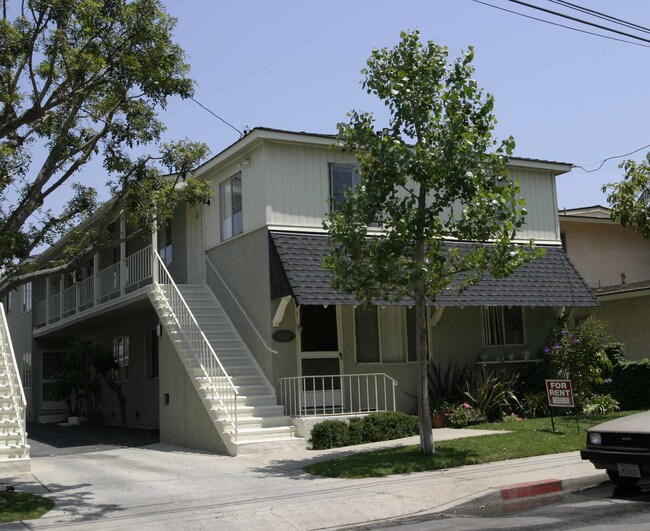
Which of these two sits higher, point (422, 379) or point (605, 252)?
point (605, 252)

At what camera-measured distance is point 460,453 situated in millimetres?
12258

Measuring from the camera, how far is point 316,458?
13031 millimetres

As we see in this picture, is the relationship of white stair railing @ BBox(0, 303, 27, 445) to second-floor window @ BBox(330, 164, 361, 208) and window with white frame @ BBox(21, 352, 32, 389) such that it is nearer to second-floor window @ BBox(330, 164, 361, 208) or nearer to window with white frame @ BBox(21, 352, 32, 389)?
second-floor window @ BBox(330, 164, 361, 208)

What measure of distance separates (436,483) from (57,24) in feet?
27.3

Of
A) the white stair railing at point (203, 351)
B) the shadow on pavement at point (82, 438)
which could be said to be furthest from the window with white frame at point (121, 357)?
the white stair railing at point (203, 351)

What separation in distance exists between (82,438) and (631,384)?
1342 centimetres

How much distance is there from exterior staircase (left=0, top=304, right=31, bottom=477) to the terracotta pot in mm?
7936

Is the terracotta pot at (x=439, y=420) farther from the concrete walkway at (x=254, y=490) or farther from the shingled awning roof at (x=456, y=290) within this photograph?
the concrete walkway at (x=254, y=490)

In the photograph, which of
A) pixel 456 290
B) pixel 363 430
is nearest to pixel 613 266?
pixel 456 290

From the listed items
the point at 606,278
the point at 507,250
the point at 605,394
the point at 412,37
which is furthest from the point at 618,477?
the point at 606,278

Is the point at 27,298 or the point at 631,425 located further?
the point at 27,298

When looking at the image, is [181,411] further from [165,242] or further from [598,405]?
[598,405]

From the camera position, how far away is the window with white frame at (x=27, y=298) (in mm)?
30234

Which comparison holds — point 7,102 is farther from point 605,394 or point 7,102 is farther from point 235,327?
point 605,394
